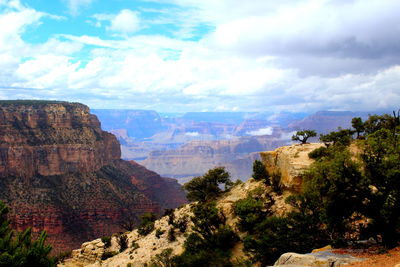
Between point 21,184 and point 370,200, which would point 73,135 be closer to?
point 21,184

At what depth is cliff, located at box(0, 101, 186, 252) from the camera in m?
86.2

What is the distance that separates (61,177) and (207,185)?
75.1 meters

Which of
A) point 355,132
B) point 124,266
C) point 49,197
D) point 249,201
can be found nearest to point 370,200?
point 249,201

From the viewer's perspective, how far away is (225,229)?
111 feet

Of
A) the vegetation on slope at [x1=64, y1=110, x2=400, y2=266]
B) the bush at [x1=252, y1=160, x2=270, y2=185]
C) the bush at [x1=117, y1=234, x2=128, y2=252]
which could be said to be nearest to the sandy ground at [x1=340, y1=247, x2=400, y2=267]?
the vegetation on slope at [x1=64, y1=110, x2=400, y2=266]

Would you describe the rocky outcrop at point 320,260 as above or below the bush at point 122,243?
above

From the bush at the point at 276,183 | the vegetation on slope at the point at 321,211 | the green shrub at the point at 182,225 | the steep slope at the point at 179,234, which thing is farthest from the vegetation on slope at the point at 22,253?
the bush at the point at 276,183

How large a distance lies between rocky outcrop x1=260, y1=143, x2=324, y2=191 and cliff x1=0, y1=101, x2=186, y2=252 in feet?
206

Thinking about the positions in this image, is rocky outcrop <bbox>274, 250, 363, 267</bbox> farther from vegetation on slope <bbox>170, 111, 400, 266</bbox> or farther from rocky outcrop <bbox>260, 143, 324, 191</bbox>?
rocky outcrop <bbox>260, 143, 324, 191</bbox>

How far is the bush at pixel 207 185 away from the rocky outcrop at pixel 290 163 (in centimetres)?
847

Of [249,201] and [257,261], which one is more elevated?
[249,201]

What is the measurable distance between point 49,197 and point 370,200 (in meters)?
90.5

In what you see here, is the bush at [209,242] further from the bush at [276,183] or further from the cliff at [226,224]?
the bush at [276,183]

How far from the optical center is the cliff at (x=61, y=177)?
3396 inches
